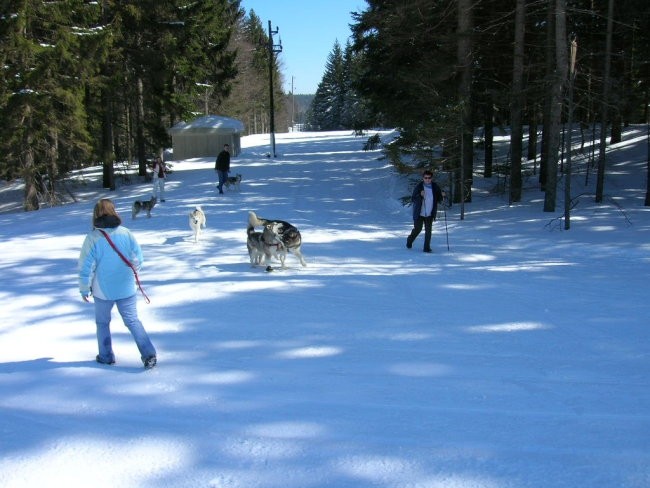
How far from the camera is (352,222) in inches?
676

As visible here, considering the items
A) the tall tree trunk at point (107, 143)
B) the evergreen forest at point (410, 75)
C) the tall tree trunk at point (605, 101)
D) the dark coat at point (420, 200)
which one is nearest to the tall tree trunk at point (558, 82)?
the evergreen forest at point (410, 75)

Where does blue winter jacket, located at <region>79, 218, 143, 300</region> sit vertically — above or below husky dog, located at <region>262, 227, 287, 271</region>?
above

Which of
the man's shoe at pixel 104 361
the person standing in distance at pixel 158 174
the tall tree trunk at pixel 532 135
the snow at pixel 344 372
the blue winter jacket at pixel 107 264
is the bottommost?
the snow at pixel 344 372

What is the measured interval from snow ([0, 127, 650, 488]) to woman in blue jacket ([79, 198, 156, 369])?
2.20 ft

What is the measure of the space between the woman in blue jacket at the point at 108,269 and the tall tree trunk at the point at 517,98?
14.6 m

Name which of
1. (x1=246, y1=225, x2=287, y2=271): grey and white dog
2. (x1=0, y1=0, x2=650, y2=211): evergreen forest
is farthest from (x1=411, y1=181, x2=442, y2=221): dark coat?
(x1=0, y1=0, x2=650, y2=211): evergreen forest

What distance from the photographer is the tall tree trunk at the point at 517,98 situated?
16.9 metres

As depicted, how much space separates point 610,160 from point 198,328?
2438 cm

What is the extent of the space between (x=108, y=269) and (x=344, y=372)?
271cm

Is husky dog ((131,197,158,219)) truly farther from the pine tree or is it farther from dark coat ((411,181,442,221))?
dark coat ((411,181,442,221))

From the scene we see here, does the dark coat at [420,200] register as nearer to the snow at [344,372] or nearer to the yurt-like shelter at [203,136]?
the snow at [344,372]

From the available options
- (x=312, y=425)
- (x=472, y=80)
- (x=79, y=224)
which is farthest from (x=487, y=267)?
(x=79, y=224)

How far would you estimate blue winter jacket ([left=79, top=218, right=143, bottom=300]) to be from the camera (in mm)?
5328

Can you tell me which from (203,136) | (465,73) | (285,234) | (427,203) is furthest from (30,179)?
(465,73)
